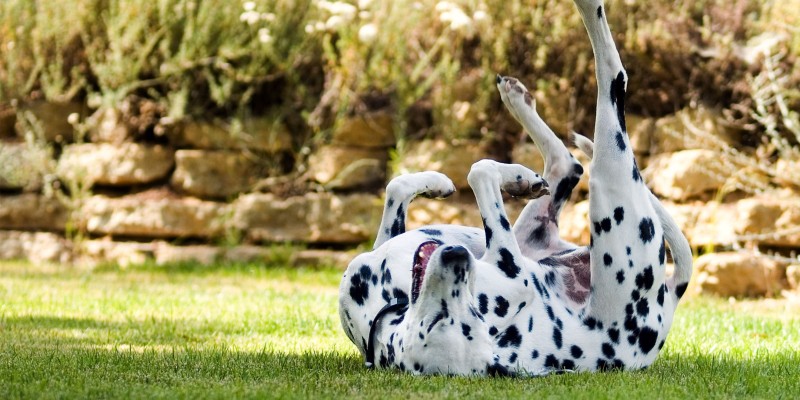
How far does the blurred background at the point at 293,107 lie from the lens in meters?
9.76

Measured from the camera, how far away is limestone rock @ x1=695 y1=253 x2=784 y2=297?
8734 millimetres

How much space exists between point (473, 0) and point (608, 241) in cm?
615

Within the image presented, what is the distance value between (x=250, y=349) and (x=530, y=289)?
1.63 metres

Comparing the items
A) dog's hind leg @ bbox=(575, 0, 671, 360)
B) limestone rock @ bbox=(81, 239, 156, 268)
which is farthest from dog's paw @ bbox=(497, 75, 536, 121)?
limestone rock @ bbox=(81, 239, 156, 268)

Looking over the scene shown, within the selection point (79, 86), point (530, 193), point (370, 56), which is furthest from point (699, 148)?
point (79, 86)

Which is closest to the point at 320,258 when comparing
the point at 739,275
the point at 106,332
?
the point at 739,275

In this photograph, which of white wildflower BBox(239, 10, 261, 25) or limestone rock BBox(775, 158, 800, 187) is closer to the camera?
limestone rock BBox(775, 158, 800, 187)

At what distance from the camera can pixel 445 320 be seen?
3926mm

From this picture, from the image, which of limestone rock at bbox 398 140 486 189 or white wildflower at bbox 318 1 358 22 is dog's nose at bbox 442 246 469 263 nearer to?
limestone rock at bbox 398 140 486 189

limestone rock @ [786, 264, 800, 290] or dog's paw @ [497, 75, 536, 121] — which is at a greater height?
dog's paw @ [497, 75, 536, 121]

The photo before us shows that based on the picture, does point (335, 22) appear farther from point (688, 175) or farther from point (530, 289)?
point (530, 289)

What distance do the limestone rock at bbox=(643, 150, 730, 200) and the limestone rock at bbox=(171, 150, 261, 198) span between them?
156 inches

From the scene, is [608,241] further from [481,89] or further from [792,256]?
[481,89]

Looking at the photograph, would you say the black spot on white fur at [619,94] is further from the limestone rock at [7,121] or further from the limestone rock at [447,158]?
the limestone rock at [7,121]
